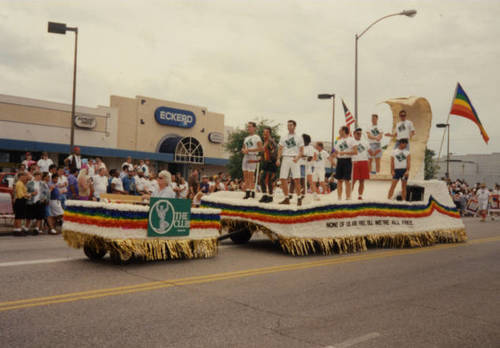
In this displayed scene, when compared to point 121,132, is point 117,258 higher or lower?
lower

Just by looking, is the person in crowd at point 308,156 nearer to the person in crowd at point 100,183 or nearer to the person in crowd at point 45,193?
the person in crowd at point 100,183

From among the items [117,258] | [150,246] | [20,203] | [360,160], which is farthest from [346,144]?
[20,203]

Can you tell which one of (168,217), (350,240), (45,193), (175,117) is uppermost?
(175,117)

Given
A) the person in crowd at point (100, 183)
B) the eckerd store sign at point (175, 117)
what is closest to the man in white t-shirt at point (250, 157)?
the person in crowd at point (100, 183)

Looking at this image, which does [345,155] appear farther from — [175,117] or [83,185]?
[175,117]

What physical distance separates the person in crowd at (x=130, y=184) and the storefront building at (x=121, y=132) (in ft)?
56.8

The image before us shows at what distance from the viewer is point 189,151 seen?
40.9 metres

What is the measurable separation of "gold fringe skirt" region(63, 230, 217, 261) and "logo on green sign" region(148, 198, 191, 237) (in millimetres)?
136

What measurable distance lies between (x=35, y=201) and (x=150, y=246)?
631 centimetres

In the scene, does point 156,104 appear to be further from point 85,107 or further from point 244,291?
point 244,291

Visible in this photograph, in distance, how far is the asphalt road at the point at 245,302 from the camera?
4.34 m

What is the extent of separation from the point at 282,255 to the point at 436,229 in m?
4.84

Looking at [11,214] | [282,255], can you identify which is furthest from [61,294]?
[11,214]

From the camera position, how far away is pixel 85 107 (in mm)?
35500
